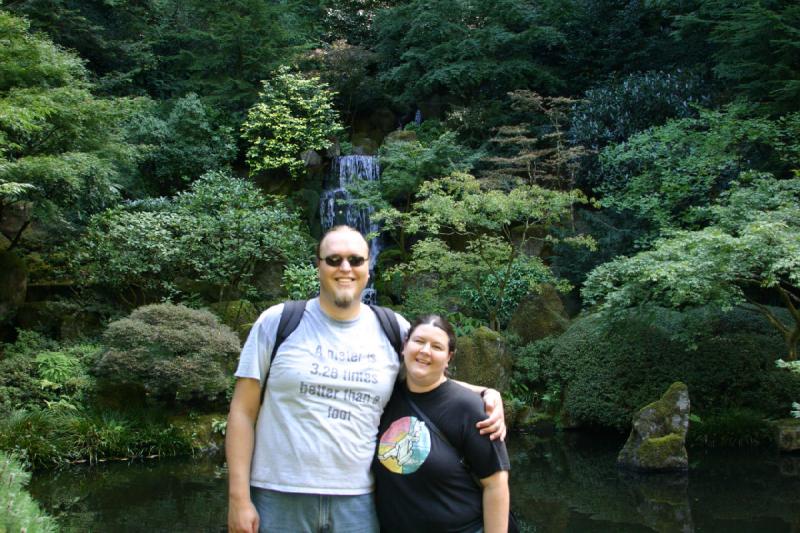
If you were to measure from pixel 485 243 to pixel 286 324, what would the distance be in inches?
357

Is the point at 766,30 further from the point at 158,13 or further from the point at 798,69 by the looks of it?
the point at 158,13

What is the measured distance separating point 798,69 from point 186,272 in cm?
1032

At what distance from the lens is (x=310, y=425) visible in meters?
2.38

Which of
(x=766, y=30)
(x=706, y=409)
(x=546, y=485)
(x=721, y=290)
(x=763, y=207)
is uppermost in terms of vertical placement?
(x=766, y=30)

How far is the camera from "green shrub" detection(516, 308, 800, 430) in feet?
29.2

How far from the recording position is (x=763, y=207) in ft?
28.8

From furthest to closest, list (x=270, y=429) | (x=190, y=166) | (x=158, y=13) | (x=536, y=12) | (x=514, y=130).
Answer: (x=158, y=13) < (x=536, y=12) < (x=190, y=166) < (x=514, y=130) < (x=270, y=429)

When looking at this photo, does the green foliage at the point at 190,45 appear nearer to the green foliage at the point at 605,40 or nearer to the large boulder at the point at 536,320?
the green foliage at the point at 605,40

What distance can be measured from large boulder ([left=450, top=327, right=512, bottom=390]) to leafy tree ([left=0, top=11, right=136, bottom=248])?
571 cm

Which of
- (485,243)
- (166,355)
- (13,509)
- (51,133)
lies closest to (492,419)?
(13,509)

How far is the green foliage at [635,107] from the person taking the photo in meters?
14.1

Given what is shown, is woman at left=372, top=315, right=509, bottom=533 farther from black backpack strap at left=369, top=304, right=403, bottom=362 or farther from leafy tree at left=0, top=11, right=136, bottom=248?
leafy tree at left=0, top=11, right=136, bottom=248

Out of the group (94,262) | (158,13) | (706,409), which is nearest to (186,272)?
(94,262)

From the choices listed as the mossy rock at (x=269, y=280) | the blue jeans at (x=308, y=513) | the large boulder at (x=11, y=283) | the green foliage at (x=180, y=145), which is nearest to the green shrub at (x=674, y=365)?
the mossy rock at (x=269, y=280)
